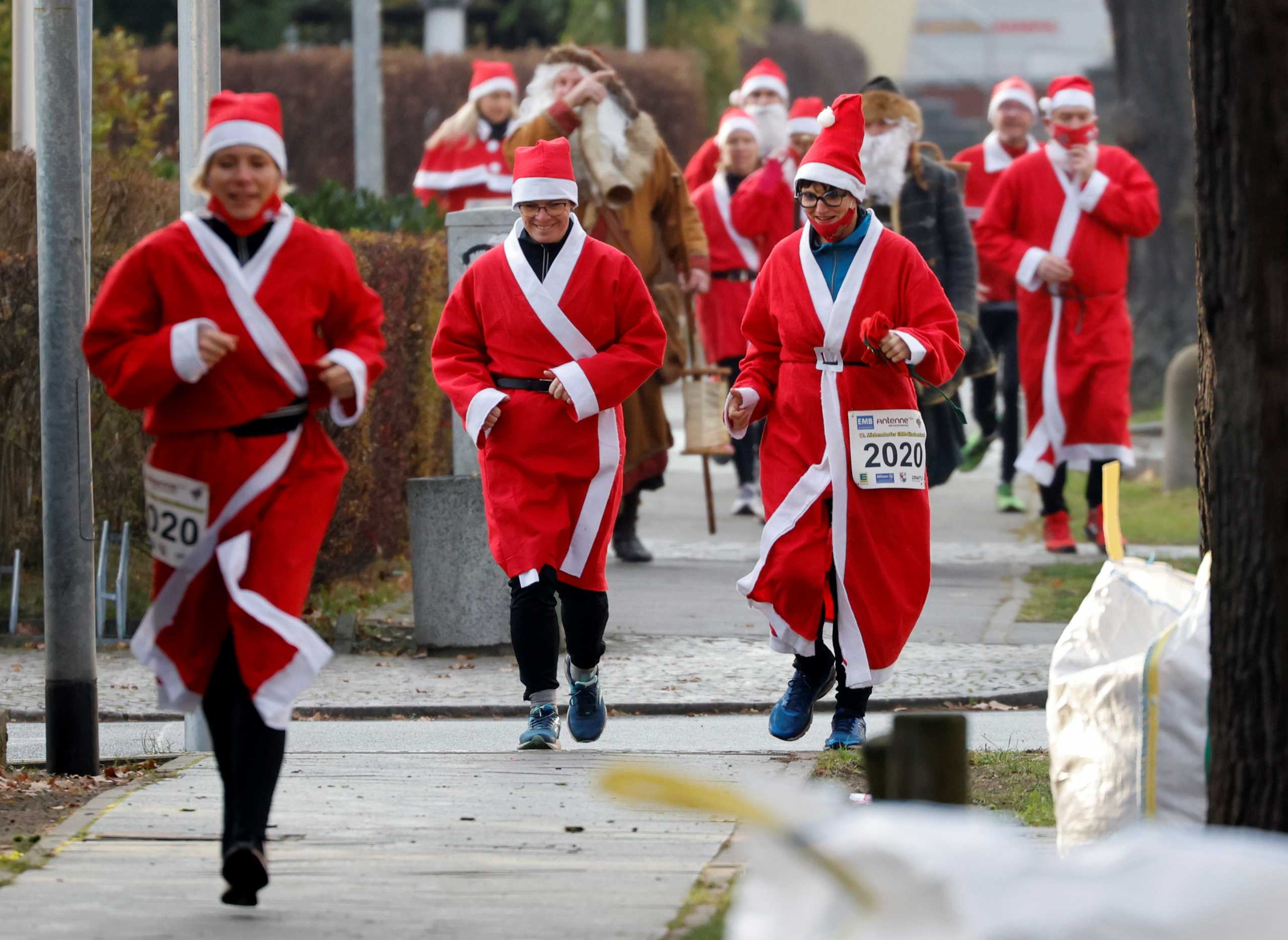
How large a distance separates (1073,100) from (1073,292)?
1006 millimetres

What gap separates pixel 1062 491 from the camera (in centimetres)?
1177

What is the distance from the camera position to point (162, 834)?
19.2ft

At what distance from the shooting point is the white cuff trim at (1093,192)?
1152cm

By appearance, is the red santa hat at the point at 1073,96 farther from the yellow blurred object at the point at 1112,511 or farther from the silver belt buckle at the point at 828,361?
the yellow blurred object at the point at 1112,511

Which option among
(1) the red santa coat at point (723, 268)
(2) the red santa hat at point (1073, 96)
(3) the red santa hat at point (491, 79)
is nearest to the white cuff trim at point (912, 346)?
(2) the red santa hat at point (1073, 96)

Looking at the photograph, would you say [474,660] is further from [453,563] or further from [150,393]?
[150,393]

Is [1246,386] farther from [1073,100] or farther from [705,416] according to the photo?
[705,416]

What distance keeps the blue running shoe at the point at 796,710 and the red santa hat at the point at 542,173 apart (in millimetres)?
1660

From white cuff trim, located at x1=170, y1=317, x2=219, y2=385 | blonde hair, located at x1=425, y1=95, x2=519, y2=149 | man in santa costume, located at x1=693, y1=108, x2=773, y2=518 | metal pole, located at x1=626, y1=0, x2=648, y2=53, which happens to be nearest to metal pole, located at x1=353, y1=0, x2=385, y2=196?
blonde hair, located at x1=425, y1=95, x2=519, y2=149

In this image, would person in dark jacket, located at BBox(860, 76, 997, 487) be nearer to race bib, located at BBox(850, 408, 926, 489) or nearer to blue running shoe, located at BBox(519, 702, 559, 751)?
race bib, located at BBox(850, 408, 926, 489)

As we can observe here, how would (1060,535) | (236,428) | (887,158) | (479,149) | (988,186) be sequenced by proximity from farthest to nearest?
1. (479,149)
2. (988,186)
3. (1060,535)
4. (887,158)
5. (236,428)

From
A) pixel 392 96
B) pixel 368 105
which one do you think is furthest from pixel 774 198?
pixel 392 96

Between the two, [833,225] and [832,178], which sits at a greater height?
[832,178]

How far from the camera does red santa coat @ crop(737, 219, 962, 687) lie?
6984mm
